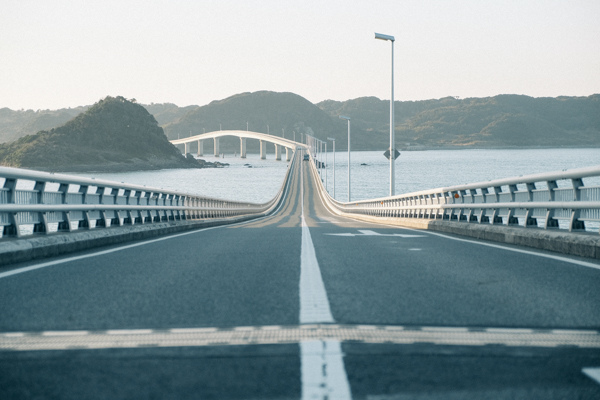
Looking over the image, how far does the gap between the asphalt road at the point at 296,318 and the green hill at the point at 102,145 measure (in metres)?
131

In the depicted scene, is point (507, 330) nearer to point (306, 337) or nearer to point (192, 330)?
point (306, 337)

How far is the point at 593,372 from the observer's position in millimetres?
3398

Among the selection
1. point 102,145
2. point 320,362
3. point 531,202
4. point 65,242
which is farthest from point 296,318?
point 102,145

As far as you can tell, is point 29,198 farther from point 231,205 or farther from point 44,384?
point 231,205

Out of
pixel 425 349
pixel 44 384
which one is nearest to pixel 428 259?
pixel 425 349

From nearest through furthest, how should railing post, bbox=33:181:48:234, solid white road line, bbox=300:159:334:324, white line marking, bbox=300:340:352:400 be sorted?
1. white line marking, bbox=300:340:352:400
2. solid white road line, bbox=300:159:334:324
3. railing post, bbox=33:181:48:234

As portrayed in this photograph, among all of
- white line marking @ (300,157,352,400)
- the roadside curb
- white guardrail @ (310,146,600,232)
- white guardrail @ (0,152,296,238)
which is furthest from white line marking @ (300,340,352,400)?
white guardrail @ (310,146,600,232)

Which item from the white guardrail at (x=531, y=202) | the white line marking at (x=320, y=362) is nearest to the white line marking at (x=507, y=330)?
the white line marking at (x=320, y=362)

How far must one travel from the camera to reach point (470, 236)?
14727mm

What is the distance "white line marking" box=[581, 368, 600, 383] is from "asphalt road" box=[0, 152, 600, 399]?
0.04 meters

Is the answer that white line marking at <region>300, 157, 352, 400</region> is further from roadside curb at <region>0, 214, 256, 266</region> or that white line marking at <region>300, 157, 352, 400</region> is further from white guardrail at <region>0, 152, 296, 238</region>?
white guardrail at <region>0, 152, 296, 238</region>

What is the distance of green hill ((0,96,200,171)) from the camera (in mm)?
137500

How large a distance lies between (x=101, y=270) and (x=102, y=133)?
167 meters

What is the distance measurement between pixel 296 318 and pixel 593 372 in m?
2.10
